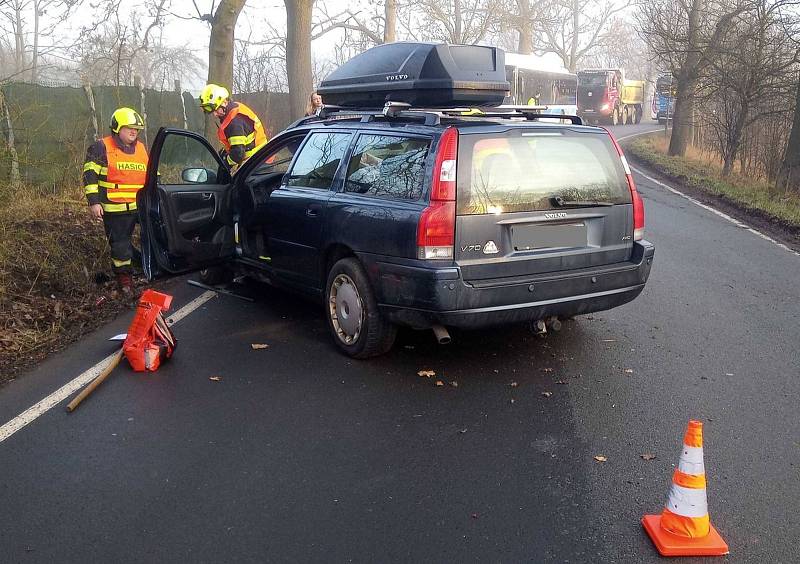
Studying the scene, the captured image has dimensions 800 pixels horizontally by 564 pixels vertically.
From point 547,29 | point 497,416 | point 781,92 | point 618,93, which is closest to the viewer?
point 497,416

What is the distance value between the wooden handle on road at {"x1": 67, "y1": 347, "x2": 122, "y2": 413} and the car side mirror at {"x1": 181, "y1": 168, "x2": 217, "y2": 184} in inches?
67.8

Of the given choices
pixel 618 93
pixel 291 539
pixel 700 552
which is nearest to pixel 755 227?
pixel 700 552

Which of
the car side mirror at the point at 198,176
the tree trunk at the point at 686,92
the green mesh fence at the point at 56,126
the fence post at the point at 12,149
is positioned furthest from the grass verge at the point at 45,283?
the tree trunk at the point at 686,92

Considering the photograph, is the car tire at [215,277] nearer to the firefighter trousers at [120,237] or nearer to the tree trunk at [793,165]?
the firefighter trousers at [120,237]

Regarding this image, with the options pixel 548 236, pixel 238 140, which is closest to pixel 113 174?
pixel 238 140

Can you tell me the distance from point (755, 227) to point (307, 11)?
12017 mm

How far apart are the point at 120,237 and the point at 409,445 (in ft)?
14.7

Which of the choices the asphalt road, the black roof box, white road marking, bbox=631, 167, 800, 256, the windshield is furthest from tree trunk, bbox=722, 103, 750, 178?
the windshield

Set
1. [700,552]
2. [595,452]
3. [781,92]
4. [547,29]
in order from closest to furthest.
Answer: [700,552] → [595,452] → [781,92] → [547,29]

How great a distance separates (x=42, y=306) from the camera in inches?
269

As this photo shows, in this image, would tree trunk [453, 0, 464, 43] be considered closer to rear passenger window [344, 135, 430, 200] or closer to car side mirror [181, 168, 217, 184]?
car side mirror [181, 168, 217, 184]

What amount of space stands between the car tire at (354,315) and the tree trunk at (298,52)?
14560mm

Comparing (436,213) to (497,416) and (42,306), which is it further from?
(42,306)

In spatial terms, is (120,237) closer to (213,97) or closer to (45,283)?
(45,283)
